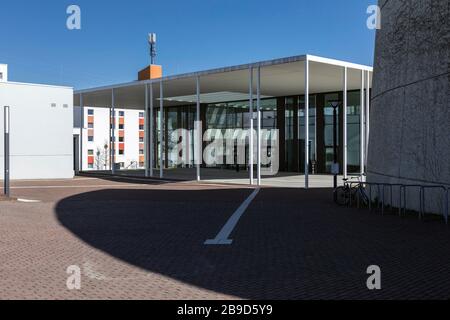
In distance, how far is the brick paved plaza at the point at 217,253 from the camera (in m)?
6.21

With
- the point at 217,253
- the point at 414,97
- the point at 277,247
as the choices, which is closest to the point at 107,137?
the point at 414,97

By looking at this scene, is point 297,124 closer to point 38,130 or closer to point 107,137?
point 38,130

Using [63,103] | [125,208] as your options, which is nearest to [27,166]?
[63,103]

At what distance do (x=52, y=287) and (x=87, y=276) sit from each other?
636 mm

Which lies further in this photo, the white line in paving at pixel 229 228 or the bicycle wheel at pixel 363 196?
the bicycle wheel at pixel 363 196

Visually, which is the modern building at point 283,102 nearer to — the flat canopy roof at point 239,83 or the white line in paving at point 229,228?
the flat canopy roof at point 239,83

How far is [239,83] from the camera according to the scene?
104 feet

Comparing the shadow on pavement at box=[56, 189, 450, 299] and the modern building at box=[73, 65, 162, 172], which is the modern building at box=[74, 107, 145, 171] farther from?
the shadow on pavement at box=[56, 189, 450, 299]

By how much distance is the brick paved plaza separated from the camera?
6207 mm

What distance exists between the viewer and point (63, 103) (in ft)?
103

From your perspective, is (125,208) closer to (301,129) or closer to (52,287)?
(52,287)

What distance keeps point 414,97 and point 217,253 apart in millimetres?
8036

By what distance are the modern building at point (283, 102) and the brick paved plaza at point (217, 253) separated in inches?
483

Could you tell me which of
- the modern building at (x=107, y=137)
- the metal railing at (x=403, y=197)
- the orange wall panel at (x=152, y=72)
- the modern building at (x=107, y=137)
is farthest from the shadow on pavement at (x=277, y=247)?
the modern building at (x=107, y=137)
